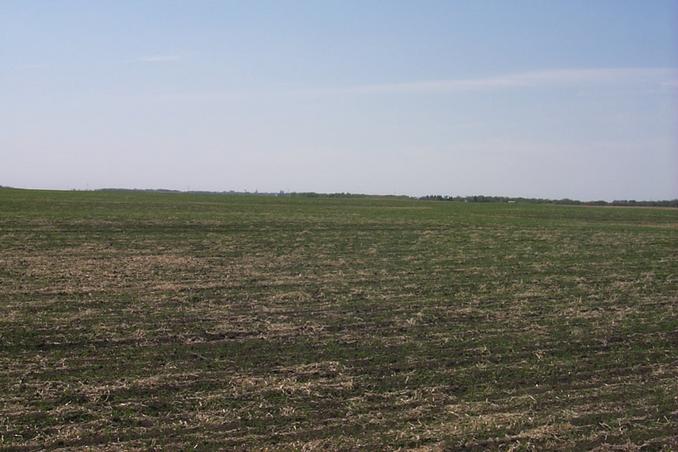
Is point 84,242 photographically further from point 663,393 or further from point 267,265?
point 663,393

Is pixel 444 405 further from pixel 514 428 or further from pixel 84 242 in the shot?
pixel 84 242

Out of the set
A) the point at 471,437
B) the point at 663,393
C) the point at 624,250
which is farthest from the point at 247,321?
the point at 624,250

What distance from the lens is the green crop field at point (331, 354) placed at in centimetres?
562

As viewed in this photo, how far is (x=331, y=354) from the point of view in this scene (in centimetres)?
802

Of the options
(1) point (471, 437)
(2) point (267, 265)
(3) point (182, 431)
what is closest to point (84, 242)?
(2) point (267, 265)

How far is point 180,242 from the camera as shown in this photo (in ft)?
70.2

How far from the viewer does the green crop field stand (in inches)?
221

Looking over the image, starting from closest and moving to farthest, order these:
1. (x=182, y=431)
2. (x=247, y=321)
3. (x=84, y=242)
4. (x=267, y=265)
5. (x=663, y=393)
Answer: (x=182, y=431) < (x=663, y=393) < (x=247, y=321) < (x=267, y=265) < (x=84, y=242)

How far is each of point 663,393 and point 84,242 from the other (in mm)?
18034

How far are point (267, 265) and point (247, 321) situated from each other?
659 cm

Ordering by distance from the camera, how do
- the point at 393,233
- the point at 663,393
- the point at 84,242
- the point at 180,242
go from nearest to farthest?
the point at 663,393
the point at 84,242
the point at 180,242
the point at 393,233

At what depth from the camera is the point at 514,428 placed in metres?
5.71

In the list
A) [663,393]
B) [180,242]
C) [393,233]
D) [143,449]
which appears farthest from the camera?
[393,233]

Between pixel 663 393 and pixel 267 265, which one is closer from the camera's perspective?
pixel 663 393
